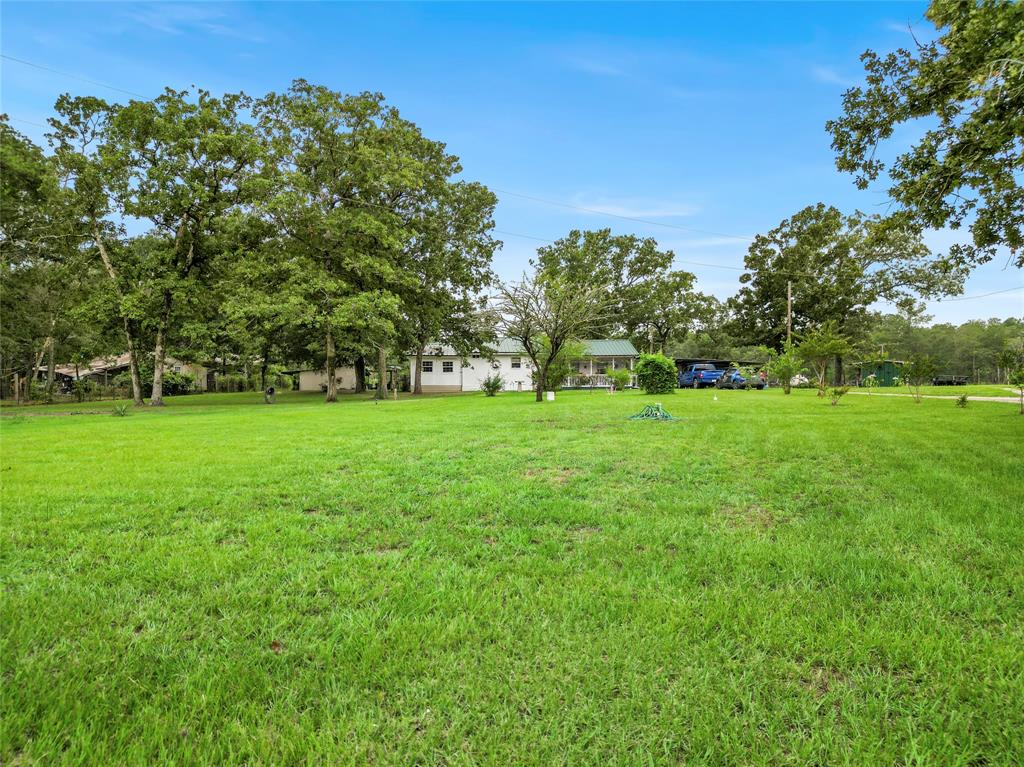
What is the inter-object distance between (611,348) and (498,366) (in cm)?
1064

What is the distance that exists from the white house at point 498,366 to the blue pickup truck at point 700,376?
251 inches

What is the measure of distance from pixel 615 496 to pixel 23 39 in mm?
10987

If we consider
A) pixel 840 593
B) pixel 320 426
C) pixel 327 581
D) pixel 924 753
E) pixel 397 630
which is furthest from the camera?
pixel 320 426

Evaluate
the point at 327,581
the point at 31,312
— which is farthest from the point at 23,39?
the point at 31,312

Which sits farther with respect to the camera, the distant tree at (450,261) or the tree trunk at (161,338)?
the distant tree at (450,261)

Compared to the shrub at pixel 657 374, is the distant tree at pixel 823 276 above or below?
above

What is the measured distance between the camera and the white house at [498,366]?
39000mm

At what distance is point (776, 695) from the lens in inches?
62.9

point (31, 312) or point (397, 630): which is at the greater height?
point (31, 312)

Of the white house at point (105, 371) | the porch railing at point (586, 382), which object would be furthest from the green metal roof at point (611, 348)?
the white house at point (105, 371)

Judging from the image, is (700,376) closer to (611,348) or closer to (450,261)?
(611,348)

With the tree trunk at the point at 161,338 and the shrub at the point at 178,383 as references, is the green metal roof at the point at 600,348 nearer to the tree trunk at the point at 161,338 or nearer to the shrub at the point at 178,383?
the tree trunk at the point at 161,338

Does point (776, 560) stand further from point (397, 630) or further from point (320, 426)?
point (320, 426)

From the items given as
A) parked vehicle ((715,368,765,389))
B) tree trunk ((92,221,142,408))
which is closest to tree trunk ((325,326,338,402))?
tree trunk ((92,221,142,408))
